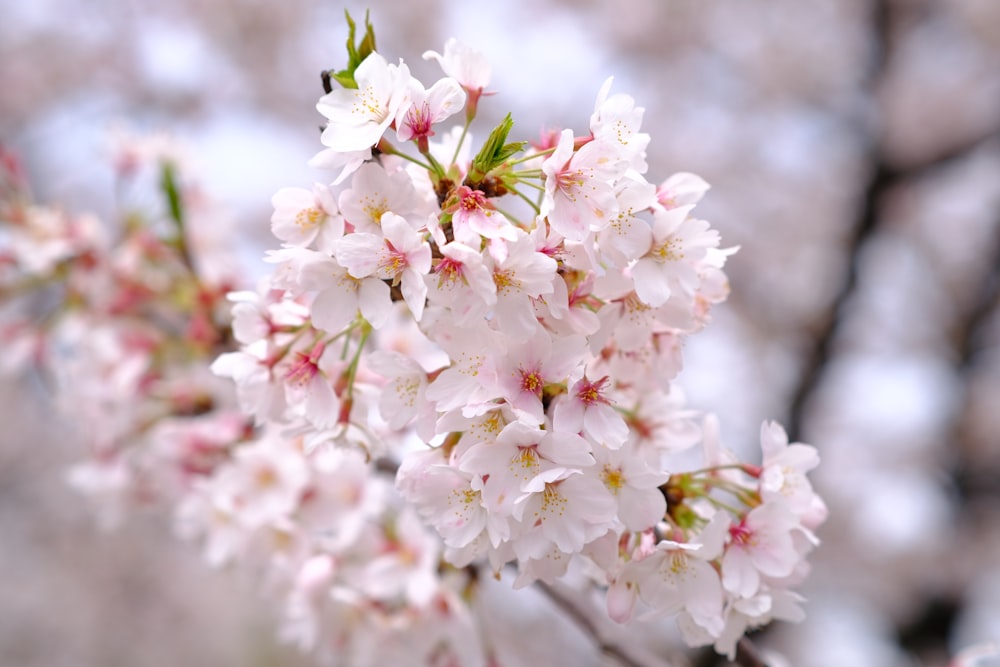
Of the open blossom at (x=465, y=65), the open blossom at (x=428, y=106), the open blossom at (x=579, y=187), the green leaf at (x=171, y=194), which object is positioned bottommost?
the open blossom at (x=579, y=187)

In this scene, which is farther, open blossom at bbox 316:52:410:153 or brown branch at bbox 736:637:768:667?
brown branch at bbox 736:637:768:667

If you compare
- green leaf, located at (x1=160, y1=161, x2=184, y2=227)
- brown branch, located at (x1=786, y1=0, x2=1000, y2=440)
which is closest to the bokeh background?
brown branch, located at (x1=786, y1=0, x2=1000, y2=440)

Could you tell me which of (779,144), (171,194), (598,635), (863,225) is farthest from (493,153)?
(779,144)

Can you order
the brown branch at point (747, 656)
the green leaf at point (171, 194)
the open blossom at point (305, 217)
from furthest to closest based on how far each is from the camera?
the green leaf at point (171, 194) → the brown branch at point (747, 656) → the open blossom at point (305, 217)

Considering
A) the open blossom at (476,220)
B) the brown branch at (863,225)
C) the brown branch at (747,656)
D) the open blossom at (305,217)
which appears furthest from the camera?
the brown branch at (863,225)

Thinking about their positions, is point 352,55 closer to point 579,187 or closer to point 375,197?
point 375,197

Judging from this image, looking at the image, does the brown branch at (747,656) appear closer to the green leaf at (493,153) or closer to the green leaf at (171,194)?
the green leaf at (493,153)

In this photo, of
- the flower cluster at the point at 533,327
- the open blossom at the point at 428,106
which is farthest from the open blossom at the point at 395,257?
the open blossom at the point at 428,106

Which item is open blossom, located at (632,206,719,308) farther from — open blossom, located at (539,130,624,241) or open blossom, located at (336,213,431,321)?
open blossom, located at (336,213,431,321)

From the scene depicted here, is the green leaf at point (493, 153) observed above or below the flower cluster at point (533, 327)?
above
